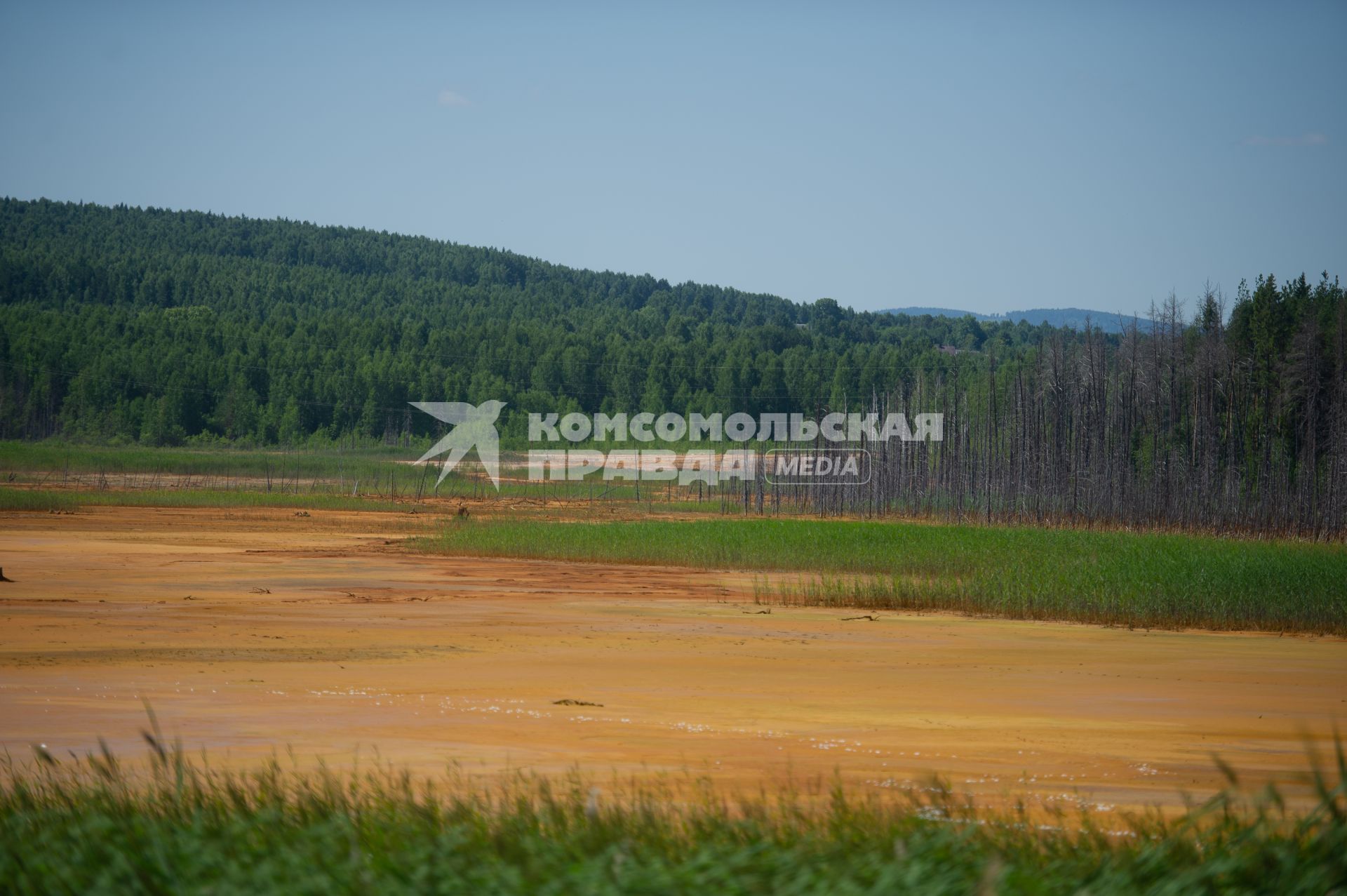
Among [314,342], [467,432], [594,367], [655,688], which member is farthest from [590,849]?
[594,367]

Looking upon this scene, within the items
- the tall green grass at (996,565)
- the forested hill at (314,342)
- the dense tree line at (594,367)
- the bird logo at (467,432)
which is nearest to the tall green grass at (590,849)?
the tall green grass at (996,565)

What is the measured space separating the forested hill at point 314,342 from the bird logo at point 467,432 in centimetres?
193

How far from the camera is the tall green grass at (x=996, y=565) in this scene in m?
19.2

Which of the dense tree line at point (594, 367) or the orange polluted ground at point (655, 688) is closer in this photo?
the orange polluted ground at point (655, 688)

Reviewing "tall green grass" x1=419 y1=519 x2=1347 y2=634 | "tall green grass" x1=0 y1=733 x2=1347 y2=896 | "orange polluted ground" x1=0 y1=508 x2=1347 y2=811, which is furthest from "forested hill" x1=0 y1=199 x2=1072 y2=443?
"tall green grass" x1=0 y1=733 x2=1347 y2=896

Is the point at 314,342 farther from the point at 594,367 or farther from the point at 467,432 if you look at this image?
the point at 594,367

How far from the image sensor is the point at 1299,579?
20031mm

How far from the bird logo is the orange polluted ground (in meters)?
63.1

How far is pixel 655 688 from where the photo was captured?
12.4 m

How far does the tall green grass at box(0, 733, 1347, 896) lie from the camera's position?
3920 millimetres

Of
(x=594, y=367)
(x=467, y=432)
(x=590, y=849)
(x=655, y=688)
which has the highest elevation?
(x=594, y=367)

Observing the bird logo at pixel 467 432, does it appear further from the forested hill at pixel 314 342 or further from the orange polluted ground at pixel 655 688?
the orange polluted ground at pixel 655 688

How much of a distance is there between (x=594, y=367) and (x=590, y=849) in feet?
386

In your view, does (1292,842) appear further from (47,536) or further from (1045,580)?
(47,536)
